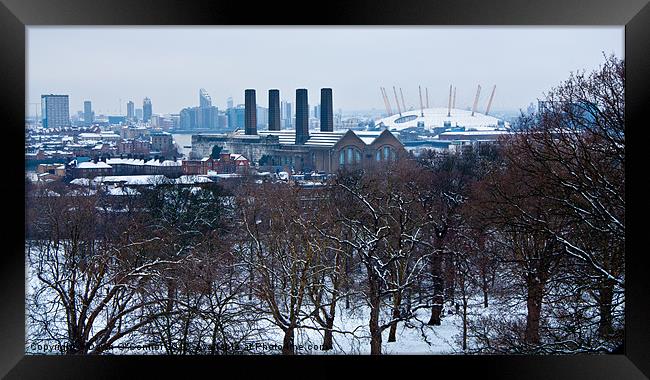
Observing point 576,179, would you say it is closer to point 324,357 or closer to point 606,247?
point 606,247

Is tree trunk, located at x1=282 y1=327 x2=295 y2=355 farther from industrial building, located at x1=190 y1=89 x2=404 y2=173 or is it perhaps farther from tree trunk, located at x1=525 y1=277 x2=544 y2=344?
industrial building, located at x1=190 y1=89 x2=404 y2=173

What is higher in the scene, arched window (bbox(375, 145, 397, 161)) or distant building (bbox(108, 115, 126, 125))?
distant building (bbox(108, 115, 126, 125))

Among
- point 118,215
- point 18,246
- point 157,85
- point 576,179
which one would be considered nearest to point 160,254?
point 118,215

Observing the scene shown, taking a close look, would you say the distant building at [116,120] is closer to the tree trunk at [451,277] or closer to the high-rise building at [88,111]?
the high-rise building at [88,111]

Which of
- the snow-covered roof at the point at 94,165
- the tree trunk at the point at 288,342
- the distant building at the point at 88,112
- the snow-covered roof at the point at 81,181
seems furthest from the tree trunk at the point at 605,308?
the distant building at the point at 88,112

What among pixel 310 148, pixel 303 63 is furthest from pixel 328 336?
pixel 303 63

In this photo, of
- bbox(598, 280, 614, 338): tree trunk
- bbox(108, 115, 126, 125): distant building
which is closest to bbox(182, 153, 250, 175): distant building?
bbox(108, 115, 126, 125): distant building
